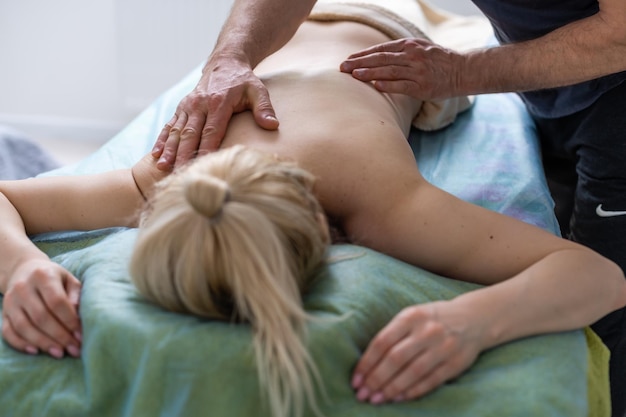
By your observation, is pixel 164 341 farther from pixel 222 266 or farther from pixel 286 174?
pixel 286 174

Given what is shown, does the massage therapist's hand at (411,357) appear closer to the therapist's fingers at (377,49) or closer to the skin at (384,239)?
the skin at (384,239)

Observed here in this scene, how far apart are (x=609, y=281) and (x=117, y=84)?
250 cm

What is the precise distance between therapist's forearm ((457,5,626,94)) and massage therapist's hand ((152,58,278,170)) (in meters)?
0.47

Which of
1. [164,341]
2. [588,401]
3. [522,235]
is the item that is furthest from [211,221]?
[588,401]

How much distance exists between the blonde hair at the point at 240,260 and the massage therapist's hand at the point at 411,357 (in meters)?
0.08

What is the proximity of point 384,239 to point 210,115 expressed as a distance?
1.31 ft

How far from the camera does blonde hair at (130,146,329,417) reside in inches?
40.4

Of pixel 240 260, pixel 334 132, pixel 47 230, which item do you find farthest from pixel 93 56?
pixel 240 260

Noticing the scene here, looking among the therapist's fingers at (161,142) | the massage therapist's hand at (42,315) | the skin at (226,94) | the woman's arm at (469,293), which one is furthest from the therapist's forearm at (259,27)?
the massage therapist's hand at (42,315)

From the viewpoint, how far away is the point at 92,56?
330 centimetres

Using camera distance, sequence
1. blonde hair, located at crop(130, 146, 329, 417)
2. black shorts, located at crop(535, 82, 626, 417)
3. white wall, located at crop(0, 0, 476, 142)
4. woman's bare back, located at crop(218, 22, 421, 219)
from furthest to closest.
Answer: white wall, located at crop(0, 0, 476, 142), black shorts, located at crop(535, 82, 626, 417), woman's bare back, located at crop(218, 22, 421, 219), blonde hair, located at crop(130, 146, 329, 417)

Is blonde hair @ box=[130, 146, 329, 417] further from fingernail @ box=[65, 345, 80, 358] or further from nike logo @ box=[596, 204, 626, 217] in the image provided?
nike logo @ box=[596, 204, 626, 217]

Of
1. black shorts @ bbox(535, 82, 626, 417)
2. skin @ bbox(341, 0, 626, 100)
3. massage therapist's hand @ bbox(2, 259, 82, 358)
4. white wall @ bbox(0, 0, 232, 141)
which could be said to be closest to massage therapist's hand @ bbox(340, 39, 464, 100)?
skin @ bbox(341, 0, 626, 100)

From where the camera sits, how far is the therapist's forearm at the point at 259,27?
1.71 meters
